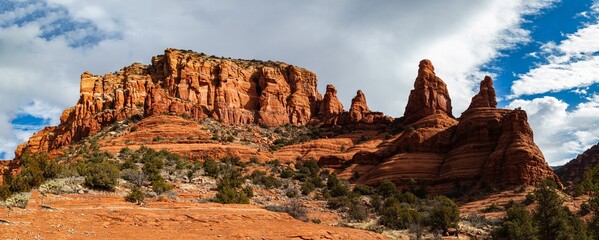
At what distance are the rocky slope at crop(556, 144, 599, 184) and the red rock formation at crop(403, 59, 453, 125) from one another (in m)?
24.2

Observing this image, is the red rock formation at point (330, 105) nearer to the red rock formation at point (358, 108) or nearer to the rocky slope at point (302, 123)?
the rocky slope at point (302, 123)

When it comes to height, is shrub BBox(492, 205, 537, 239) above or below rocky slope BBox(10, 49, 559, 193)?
below

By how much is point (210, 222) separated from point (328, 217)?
11872 mm

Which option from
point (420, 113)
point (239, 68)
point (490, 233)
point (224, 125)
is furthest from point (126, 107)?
point (490, 233)

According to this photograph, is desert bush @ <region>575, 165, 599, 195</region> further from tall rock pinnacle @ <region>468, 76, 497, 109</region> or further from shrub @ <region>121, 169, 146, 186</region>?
shrub @ <region>121, 169, 146, 186</region>

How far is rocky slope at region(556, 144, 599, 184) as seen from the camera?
78.8 metres

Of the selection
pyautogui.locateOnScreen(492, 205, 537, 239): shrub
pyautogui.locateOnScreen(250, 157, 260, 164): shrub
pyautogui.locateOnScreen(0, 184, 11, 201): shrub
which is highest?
pyautogui.locateOnScreen(250, 157, 260, 164): shrub

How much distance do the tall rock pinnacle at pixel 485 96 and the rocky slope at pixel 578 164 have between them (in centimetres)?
2276

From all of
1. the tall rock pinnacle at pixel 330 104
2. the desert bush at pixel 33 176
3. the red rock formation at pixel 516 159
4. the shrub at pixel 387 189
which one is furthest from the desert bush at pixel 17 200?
the tall rock pinnacle at pixel 330 104

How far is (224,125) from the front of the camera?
76188 mm

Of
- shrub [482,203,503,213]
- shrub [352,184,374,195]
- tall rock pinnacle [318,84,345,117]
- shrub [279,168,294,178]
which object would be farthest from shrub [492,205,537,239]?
tall rock pinnacle [318,84,345,117]

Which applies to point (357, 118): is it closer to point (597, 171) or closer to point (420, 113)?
point (420, 113)

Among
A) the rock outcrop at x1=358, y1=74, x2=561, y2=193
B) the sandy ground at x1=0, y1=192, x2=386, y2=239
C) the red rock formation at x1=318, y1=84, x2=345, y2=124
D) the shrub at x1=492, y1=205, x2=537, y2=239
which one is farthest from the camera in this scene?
the red rock formation at x1=318, y1=84, x2=345, y2=124

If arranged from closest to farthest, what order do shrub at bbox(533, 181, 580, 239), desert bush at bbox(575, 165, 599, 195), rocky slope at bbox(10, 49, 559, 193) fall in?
shrub at bbox(533, 181, 580, 239) < desert bush at bbox(575, 165, 599, 195) < rocky slope at bbox(10, 49, 559, 193)
